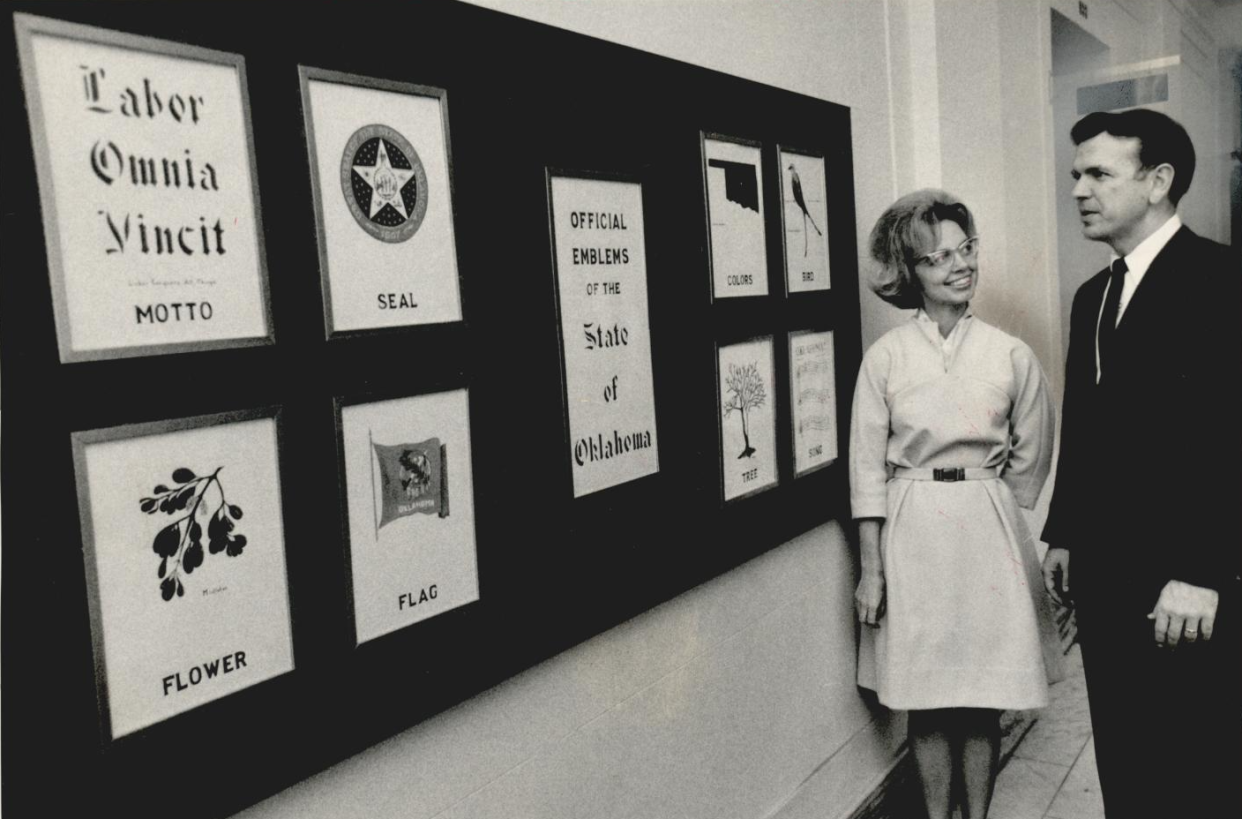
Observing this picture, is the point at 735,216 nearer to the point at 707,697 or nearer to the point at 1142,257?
the point at 1142,257

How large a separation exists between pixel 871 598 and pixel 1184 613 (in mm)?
718

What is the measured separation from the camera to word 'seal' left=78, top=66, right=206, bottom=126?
3.08 ft

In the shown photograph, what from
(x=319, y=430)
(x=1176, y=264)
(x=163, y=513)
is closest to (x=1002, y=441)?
(x=1176, y=264)

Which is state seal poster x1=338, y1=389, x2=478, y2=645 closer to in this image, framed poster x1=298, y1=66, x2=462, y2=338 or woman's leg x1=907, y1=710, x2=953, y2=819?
framed poster x1=298, y1=66, x2=462, y2=338

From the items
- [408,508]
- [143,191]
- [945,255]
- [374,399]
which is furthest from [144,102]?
[945,255]

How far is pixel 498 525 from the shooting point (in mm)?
1416

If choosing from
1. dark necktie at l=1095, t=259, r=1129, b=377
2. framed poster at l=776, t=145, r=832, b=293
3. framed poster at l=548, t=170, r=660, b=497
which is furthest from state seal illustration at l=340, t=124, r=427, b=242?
dark necktie at l=1095, t=259, r=1129, b=377

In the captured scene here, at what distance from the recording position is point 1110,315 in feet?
6.59

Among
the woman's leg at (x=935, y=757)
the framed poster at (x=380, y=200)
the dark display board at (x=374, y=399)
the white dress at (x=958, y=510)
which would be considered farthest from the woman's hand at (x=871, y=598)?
the framed poster at (x=380, y=200)

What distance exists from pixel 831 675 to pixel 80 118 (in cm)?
213

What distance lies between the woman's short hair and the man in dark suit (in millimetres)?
288

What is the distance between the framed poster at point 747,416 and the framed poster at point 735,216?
0.13 m

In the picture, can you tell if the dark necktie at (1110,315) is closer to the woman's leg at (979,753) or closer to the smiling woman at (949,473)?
the smiling woman at (949,473)

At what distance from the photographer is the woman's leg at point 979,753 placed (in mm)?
2410
